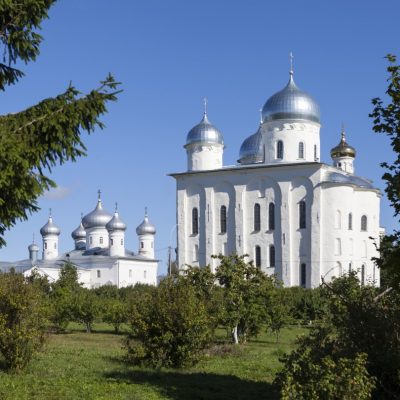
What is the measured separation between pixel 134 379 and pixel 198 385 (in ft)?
3.57

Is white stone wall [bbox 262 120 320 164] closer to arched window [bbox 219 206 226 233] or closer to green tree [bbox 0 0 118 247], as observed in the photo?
arched window [bbox 219 206 226 233]

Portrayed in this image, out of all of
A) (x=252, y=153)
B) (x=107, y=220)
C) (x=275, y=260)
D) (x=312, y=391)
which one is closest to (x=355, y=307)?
(x=312, y=391)

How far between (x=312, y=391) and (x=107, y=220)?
5980 centimetres

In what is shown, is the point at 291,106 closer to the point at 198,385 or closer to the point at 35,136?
the point at 198,385

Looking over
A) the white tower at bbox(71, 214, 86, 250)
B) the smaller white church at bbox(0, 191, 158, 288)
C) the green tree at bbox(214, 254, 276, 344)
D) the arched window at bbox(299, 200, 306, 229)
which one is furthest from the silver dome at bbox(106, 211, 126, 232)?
the green tree at bbox(214, 254, 276, 344)

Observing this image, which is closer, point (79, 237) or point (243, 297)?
point (243, 297)

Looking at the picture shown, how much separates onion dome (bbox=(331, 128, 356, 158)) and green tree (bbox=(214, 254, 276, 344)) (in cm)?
2775

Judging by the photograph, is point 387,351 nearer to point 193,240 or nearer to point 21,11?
point 21,11

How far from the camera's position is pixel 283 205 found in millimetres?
42406

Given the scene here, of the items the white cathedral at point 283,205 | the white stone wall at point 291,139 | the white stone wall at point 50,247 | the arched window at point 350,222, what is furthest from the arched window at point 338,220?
the white stone wall at point 50,247

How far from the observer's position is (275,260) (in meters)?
42.3

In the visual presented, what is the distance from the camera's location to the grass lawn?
1072cm

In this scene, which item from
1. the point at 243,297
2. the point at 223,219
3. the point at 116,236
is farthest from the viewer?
the point at 116,236

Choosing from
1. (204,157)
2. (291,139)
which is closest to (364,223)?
(291,139)
